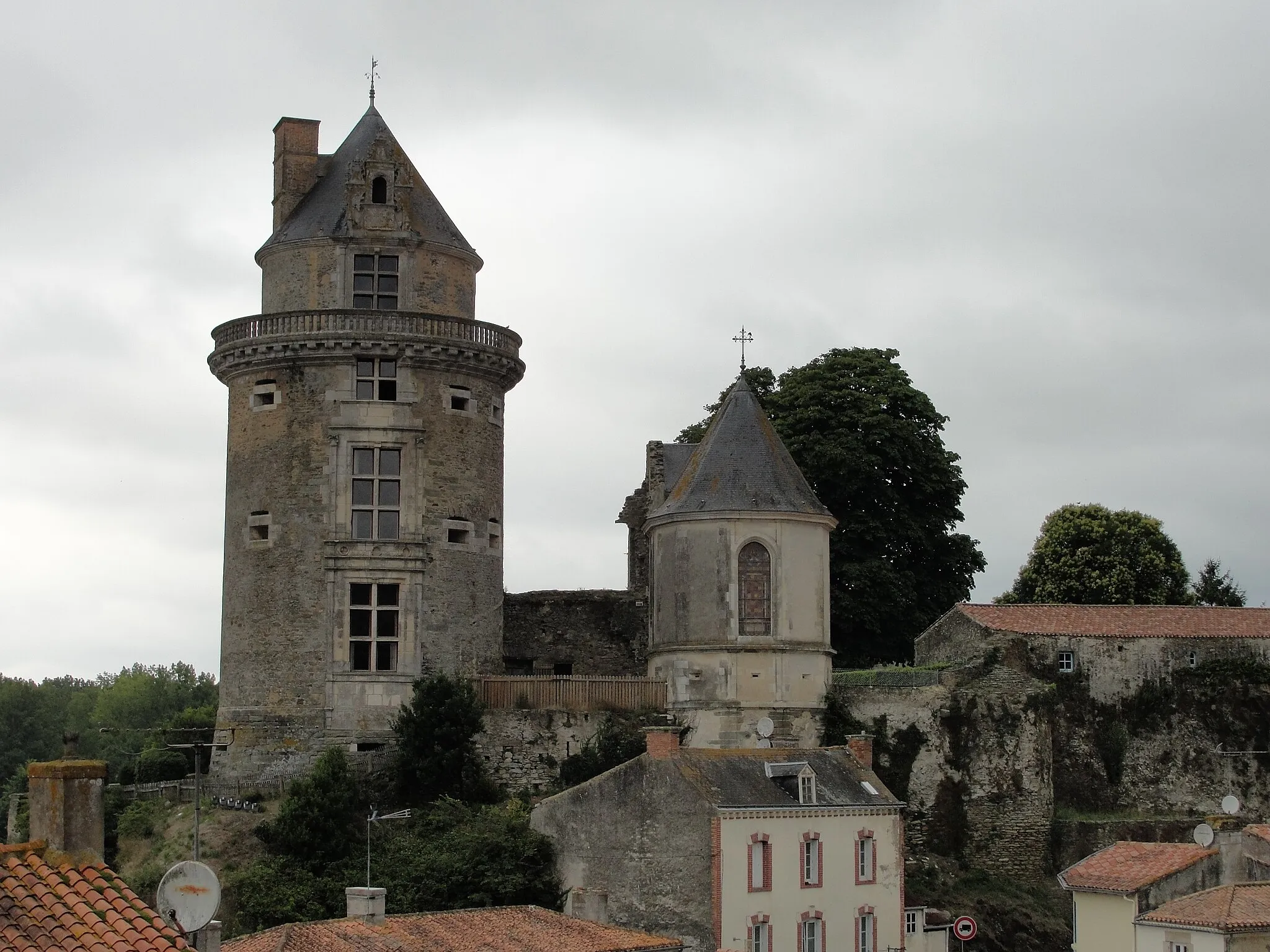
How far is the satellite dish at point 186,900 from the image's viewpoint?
16594 mm

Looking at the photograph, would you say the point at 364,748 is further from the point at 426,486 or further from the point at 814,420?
the point at 814,420

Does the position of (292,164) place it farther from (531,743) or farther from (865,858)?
(865,858)

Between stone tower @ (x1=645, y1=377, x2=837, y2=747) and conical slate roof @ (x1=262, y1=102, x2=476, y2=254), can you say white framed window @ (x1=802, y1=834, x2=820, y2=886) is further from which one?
conical slate roof @ (x1=262, y1=102, x2=476, y2=254)

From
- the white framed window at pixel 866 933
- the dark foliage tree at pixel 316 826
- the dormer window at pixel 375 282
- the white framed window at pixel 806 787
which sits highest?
the dormer window at pixel 375 282

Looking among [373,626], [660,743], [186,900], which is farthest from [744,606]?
[186,900]

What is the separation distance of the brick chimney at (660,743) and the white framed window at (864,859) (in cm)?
458

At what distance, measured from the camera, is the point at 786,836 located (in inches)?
1561

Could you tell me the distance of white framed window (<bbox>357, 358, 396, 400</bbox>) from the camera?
151 ft

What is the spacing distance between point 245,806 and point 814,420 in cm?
1990

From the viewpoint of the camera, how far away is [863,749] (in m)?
43.7

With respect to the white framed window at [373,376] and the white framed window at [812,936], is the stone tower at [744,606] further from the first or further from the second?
the white framed window at [373,376]

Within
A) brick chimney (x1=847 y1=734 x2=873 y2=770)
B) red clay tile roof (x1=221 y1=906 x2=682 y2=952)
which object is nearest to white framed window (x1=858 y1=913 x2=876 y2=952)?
brick chimney (x1=847 y1=734 x2=873 y2=770)

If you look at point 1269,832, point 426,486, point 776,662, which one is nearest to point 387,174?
point 426,486

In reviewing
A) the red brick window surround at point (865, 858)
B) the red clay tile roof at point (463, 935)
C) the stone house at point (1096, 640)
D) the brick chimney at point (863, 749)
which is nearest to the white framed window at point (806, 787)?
the red brick window surround at point (865, 858)
